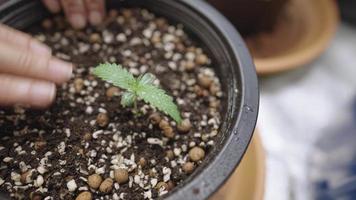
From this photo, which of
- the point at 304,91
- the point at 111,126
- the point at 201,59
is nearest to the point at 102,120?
the point at 111,126

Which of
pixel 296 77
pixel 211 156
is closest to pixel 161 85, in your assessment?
pixel 211 156

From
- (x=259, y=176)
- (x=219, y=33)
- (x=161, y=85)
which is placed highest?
(x=219, y=33)

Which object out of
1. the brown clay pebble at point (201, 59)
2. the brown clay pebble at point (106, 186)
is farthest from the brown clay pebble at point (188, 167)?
the brown clay pebble at point (201, 59)

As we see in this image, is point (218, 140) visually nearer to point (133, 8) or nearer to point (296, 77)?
point (133, 8)

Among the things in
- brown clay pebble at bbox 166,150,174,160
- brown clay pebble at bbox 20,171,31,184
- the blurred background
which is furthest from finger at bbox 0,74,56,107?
the blurred background

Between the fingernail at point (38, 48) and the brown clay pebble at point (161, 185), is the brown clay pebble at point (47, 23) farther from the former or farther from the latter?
the brown clay pebble at point (161, 185)

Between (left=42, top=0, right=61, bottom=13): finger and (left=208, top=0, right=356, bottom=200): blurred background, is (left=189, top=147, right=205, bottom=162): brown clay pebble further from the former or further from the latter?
(left=42, top=0, right=61, bottom=13): finger
